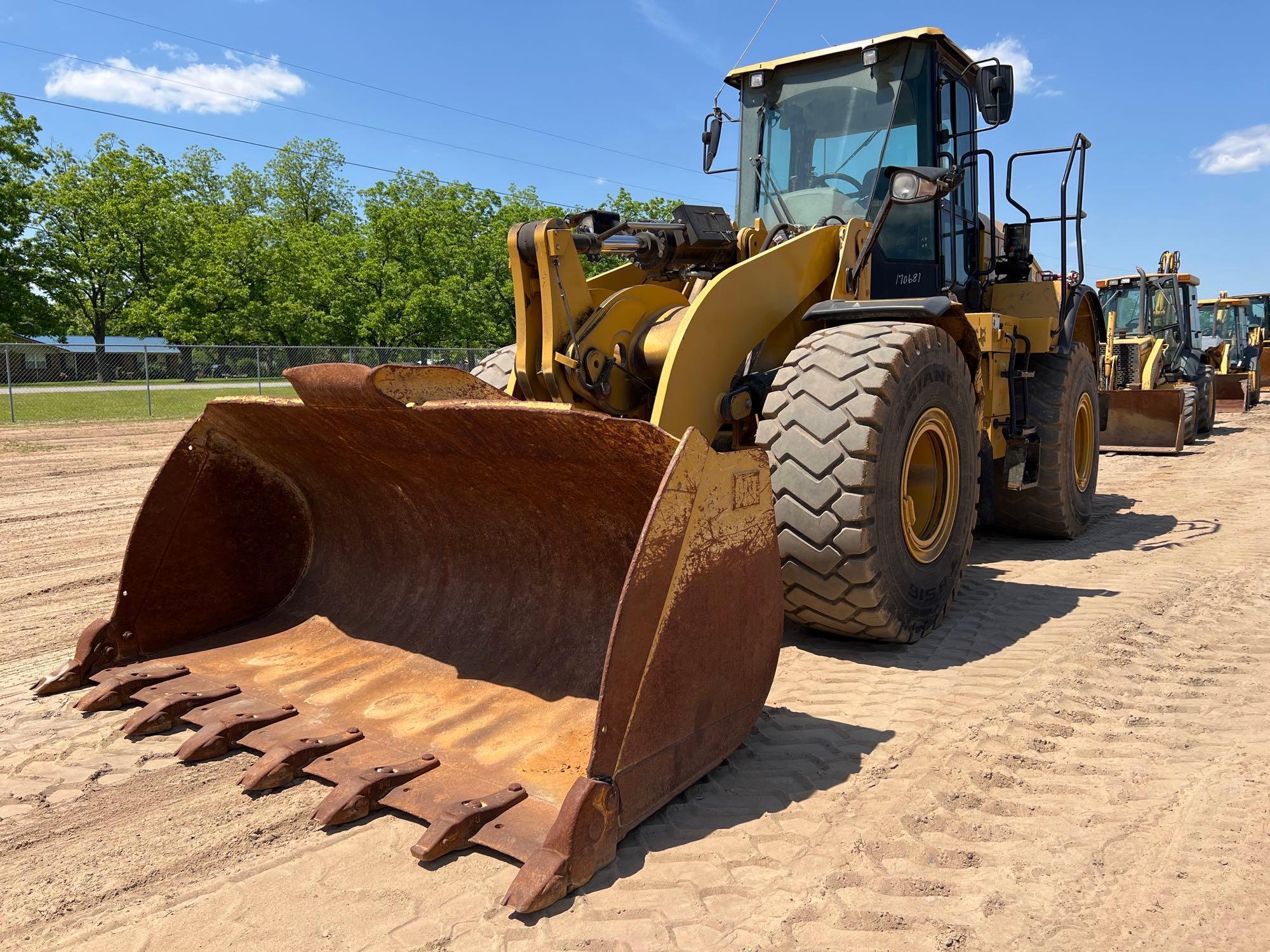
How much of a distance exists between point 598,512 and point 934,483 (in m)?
1.99

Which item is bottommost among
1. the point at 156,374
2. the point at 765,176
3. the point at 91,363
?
the point at 156,374

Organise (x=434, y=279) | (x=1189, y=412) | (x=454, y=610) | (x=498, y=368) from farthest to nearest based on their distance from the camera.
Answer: (x=434, y=279) < (x=1189, y=412) < (x=498, y=368) < (x=454, y=610)

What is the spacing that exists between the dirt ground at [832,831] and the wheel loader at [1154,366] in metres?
9.71

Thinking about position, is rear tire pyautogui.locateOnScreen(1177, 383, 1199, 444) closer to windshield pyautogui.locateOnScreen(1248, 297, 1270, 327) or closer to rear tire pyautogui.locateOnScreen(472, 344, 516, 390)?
rear tire pyautogui.locateOnScreen(472, 344, 516, 390)

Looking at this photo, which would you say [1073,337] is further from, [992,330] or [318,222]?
[318,222]

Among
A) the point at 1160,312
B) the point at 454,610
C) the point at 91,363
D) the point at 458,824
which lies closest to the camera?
the point at 458,824

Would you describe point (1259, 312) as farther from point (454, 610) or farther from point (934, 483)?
point (454, 610)

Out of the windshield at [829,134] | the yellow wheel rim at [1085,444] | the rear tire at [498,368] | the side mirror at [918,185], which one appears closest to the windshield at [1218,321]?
the yellow wheel rim at [1085,444]

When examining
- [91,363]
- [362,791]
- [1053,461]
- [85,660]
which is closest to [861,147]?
[1053,461]

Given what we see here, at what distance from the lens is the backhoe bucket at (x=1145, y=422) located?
42.3ft

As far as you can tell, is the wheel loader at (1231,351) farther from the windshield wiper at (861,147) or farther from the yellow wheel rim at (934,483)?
the yellow wheel rim at (934,483)

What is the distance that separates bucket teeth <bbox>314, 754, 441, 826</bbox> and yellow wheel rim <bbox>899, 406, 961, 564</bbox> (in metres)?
2.59

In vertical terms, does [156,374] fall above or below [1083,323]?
above

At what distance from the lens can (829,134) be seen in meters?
5.48
